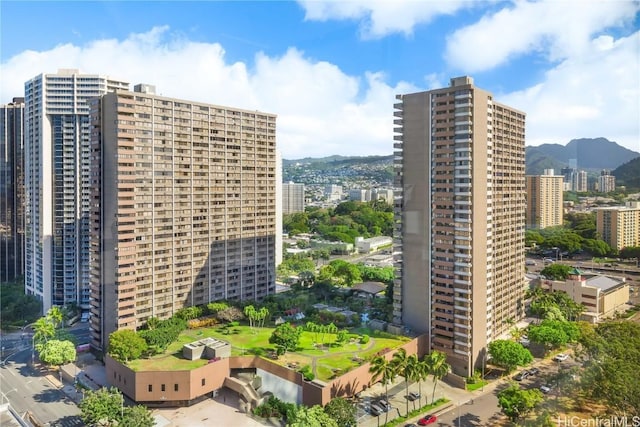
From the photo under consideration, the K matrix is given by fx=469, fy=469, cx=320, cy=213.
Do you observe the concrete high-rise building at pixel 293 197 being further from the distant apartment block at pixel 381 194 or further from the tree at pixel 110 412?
the tree at pixel 110 412

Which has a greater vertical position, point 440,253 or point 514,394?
point 440,253

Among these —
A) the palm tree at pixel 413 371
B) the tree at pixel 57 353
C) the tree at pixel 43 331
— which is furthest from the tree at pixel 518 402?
the tree at pixel 43 331

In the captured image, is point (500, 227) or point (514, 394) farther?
point (500, 227)

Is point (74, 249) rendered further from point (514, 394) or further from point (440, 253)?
point (514, 394)

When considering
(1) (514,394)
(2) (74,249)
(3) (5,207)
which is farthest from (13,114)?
(1) (514,394)

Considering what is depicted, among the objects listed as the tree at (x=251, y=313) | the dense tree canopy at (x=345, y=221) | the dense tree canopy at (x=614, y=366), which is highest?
the dense tree canopy at (x=345, y=221)

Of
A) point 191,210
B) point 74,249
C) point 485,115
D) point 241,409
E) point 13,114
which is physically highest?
point 13,114

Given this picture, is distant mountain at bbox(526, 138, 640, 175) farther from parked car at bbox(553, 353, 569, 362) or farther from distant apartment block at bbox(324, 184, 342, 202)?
distant apartment block at bbox(324, 184, 342, 202)
